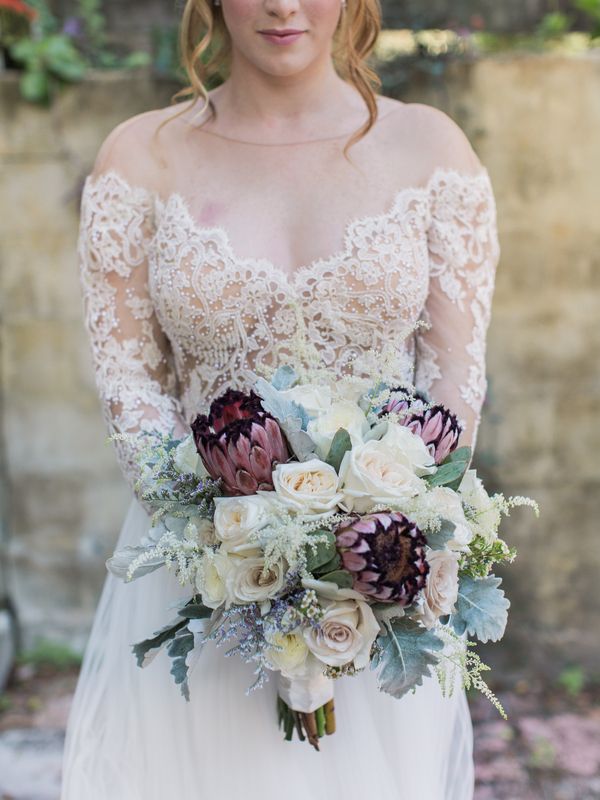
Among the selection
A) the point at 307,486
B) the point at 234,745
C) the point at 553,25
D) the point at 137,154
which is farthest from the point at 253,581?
the point at 553,25

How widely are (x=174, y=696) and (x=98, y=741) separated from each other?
0.65 feet

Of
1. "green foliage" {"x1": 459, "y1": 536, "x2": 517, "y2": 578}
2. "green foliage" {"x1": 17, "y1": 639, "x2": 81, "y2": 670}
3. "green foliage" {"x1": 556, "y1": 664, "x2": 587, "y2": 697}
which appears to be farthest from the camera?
"green foliage" {"x1": 17, "y1": 639, "x2": 81, "y2": 670}

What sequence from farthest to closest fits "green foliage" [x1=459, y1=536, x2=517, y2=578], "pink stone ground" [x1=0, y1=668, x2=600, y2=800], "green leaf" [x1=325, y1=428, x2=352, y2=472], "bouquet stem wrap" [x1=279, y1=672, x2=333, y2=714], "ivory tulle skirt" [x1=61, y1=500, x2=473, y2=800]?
"pink stone ground" [x1=0, y1=668, x2=600, y2=800]
"ivory tulle skirt" [x1=61, y1=500, x2=473, y2=800]
"bouquet stem wrap" [x1=279, y1=672, x2=333, y2=714]
"green foliage" [x1=459, y1=536, x2=517, y2=578]
"green leaf" [x1=325, y1=428, x2=352, y2=472]

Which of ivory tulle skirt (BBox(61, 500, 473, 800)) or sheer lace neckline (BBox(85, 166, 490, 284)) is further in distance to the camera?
sheer lace neckline (BBox(85, 166, 490, 284))

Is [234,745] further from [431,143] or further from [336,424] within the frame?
[431,143]

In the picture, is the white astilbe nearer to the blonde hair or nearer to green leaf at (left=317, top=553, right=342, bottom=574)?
green leaf at (left=317, top=553, right=342, bottom=574)

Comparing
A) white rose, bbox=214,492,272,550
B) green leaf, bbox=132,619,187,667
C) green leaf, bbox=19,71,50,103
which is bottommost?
green leaf, bbox=132,619,187,667

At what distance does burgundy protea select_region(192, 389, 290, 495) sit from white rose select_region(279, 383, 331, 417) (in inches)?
3.1

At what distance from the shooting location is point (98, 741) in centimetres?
201

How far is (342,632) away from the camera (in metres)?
1.49

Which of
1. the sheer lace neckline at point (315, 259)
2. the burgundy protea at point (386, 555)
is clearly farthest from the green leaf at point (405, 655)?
the sheer lace neckline at point (315, 259)

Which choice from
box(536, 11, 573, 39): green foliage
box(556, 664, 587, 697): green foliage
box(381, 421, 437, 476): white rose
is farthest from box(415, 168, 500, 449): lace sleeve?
box(556, 664, 587, 697): green foliage

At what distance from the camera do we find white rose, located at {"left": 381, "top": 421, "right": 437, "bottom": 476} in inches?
58.7

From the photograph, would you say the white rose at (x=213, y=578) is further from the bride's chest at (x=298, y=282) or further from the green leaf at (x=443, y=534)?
the bride's chest at (x=298, y=282)
